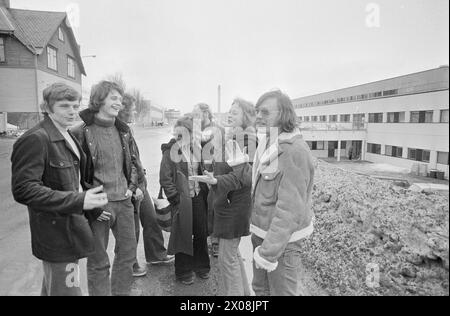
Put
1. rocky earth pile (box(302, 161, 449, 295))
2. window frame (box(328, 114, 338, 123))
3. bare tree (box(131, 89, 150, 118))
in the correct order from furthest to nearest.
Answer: window frame (box(328, 114, 338, 123))
bare tree (box(131, 89, 150, 118))
rocky earth pile (box(302, 161, 449, 295))

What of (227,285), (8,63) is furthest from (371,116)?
(227,285)

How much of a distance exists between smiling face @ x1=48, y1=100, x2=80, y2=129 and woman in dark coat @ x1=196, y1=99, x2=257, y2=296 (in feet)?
3.30

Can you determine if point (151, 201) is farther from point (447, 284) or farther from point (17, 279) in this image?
point (447, 284)

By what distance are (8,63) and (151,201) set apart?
21.2 meters

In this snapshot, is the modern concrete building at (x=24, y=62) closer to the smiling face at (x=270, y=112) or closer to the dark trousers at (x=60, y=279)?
the dark trousers at (x=60, y=279)

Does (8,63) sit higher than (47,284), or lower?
higher

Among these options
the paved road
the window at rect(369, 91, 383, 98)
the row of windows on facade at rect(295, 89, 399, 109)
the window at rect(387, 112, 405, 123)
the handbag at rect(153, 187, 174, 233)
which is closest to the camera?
the paved road

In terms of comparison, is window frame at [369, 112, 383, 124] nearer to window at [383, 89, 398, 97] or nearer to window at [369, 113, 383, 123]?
window at [369, 113, 383, 123]

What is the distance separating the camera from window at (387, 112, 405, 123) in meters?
24.4

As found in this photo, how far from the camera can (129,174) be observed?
236 cm

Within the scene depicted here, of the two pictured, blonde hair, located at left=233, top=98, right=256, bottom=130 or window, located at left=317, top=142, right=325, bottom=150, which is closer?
blonde hair, located at left=233, top=98, right=256, bottom=130

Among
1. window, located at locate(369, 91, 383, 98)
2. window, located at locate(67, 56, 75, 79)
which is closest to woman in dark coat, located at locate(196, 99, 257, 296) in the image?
window, located at locate(67, 56, 75, 79)

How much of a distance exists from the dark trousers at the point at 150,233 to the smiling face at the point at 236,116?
4.44 feet

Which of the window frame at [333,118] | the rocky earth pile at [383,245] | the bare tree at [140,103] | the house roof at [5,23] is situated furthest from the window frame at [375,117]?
the house roof at [5,23]
